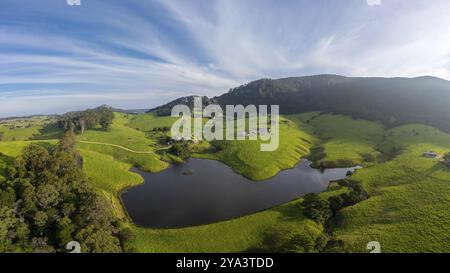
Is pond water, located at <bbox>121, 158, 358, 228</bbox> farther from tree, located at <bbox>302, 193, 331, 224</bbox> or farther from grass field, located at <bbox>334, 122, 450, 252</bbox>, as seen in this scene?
grass field, located at <bbox>334, 122, 450, 252</bbox>

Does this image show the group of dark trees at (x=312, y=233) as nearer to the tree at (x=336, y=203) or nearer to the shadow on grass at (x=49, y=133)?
the tree at (x=336, y=203)

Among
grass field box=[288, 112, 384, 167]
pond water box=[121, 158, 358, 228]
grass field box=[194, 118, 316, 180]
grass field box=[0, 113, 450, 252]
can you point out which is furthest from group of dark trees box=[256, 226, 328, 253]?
grass field box=[288, 112, 384, 167]

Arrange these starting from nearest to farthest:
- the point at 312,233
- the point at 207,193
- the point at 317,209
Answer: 1. the point at 312,233
2. the point at 317,209
3. the point at 207,193

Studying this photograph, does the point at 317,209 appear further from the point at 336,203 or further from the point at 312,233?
the point at 312,233

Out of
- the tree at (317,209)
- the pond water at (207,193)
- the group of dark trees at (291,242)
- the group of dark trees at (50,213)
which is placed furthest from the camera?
the pond water at (207,193)

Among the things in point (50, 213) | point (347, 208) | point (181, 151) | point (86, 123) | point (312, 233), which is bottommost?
point (312, 233)

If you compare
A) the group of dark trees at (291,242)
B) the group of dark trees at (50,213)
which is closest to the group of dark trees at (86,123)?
the group of dark trees at (50,213)

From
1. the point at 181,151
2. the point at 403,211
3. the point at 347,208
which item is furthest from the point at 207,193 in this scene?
the point at 403,211
